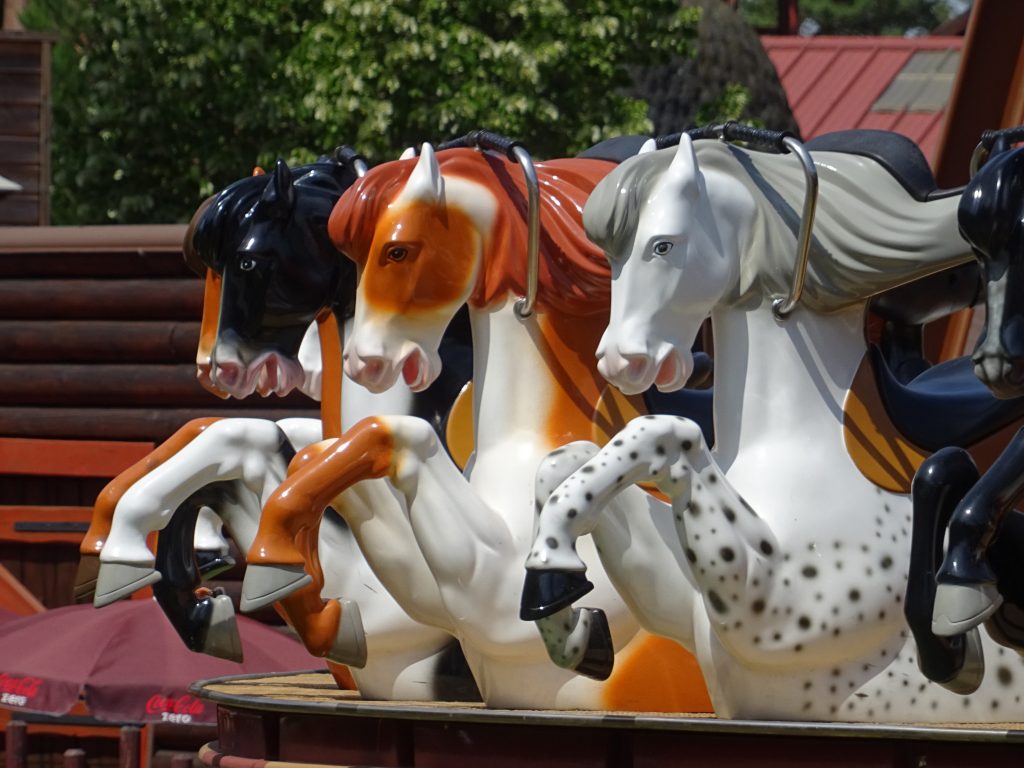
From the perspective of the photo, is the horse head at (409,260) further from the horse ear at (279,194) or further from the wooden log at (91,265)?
the wooden log at (91,265)

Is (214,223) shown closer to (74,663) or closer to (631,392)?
(631,392)

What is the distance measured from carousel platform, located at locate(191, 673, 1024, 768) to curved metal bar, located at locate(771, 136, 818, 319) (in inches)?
32.0

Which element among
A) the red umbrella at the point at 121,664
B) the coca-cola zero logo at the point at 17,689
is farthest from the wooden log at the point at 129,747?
the coca-cola zero logo at the point at 17,689

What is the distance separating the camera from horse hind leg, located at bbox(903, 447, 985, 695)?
3879 millimetres

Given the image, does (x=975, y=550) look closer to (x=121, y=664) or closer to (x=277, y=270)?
(x=277, y=270)

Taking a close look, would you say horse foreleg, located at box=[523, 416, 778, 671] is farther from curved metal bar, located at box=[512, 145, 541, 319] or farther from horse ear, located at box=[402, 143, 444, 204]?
horse ear, located at box=[402, 143, 444, 204]

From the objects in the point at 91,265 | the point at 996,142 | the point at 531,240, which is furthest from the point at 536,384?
the point at 91,265

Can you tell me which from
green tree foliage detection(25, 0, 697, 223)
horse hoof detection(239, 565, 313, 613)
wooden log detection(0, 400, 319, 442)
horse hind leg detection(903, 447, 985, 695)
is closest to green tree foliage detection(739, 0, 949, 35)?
green tree foliage detection(25, 0, 697, 223)

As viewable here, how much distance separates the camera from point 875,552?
4227 millimetres

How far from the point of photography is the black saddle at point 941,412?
444 cm

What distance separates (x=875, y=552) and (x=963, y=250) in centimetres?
60

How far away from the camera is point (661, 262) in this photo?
432cm

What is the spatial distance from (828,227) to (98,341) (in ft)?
17.7

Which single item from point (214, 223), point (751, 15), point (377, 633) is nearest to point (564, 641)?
point (377, 633)
